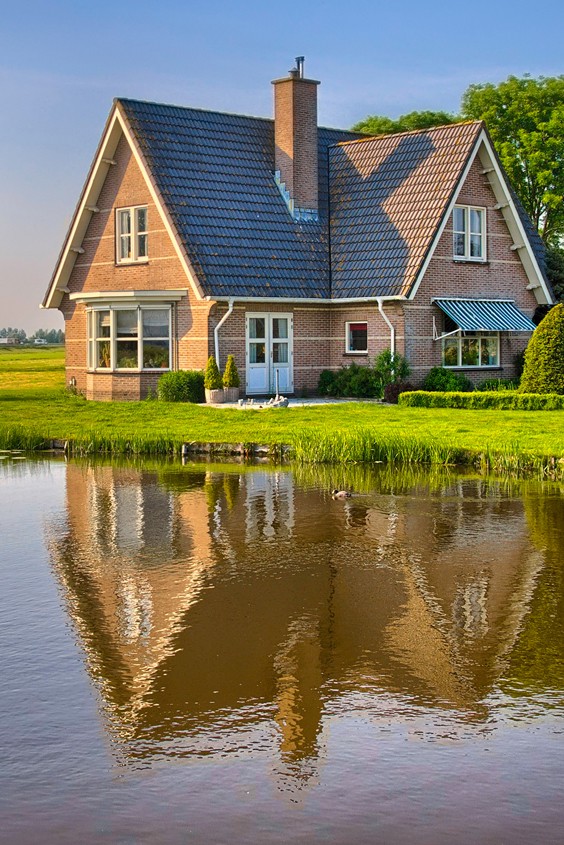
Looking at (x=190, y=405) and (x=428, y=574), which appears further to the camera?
(x=190, y=405)

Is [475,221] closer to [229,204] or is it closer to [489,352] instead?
[489,352]

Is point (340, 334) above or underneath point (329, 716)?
above

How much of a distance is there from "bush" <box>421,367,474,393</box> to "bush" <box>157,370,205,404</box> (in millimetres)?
6288

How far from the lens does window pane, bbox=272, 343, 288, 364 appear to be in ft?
122

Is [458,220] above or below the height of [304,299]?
above

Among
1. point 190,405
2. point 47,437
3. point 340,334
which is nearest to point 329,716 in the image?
point 47,437

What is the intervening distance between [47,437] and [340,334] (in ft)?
44.9

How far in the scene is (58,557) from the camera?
14508 millimetres

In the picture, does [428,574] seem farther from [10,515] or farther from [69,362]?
[69,362]

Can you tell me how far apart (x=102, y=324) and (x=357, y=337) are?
24.9 ft

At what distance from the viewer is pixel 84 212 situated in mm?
39375

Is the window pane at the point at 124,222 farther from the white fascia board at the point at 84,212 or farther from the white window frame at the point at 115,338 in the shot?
the white window frame at the point at 115,338

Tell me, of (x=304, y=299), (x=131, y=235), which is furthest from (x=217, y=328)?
(x=131, y=235)

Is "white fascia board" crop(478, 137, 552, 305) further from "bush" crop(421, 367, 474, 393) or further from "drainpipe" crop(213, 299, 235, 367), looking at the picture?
"drainpipe" crop(213, 299, 235, 367)
